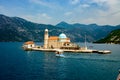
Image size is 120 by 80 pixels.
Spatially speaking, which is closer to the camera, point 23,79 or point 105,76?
point 23,79

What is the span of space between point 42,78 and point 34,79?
3.09 m

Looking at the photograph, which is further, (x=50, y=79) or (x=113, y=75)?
(x=113, y=75)

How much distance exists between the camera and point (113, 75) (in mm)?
88562

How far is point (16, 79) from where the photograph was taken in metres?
79.8

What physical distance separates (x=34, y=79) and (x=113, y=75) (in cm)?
2796

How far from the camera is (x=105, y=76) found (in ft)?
284

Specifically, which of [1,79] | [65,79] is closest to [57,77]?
[65,79]

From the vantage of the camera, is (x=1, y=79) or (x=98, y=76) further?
(x=98, y=76)

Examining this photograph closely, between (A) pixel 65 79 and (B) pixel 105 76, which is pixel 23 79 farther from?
A: (B) pixel 105 76

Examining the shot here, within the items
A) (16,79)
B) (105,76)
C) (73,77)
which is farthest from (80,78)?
(16,79)

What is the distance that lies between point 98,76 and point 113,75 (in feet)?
18.9

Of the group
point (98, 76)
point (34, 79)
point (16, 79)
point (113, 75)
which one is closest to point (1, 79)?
point (16, 79)

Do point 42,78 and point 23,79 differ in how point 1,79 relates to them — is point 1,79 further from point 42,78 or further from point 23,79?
point 42,78

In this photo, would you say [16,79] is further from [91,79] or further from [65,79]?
[91,79]
